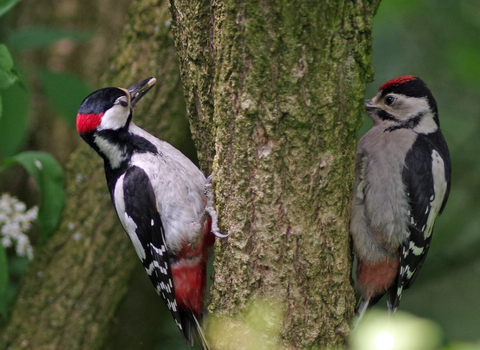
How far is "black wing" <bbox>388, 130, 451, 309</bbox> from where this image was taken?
7.93ft

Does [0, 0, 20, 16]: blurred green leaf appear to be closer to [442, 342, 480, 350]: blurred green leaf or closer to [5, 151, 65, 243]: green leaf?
[5, 151, 65, 243]: green leaf

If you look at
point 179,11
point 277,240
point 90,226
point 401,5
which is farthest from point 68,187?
point 401,5

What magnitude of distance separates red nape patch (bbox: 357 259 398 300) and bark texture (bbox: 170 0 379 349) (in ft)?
1.51

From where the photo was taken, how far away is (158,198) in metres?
2.56

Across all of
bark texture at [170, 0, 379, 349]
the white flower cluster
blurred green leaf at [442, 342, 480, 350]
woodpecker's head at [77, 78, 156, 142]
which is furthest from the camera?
the white flower cluster

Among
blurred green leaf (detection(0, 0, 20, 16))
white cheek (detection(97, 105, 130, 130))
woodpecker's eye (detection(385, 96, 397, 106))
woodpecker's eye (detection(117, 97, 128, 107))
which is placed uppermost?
blurred green leaf (detection(0, 0, 20, 16))

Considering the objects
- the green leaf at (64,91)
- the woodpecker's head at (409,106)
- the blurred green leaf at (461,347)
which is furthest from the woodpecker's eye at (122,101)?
the blurred green leaf at (461,347)

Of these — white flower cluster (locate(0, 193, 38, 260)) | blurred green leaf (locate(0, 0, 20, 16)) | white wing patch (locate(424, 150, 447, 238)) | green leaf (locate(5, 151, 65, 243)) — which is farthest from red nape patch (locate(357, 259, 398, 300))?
blurred green leaf (locate(0, 0, 20, 16))

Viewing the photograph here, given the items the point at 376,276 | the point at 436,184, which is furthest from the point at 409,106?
the point at 376,276

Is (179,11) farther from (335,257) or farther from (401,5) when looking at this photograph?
(401,5)

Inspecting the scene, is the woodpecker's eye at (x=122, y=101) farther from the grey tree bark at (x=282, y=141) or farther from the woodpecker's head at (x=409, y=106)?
the woodpecker's head at (x=409, y=106)

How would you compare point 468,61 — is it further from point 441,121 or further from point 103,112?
point 103,112

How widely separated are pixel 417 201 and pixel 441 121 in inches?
62.6

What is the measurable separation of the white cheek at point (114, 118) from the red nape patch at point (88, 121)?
0.8 inches
